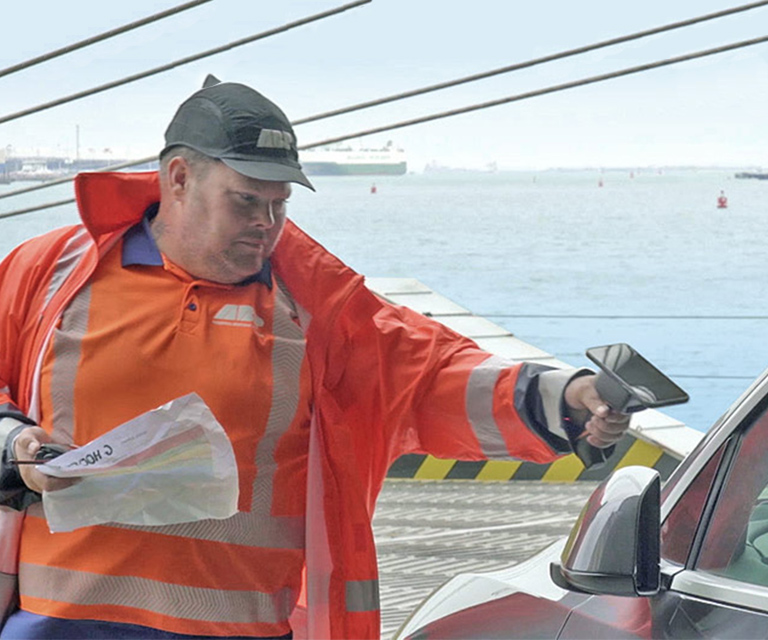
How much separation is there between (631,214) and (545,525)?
43490 mm

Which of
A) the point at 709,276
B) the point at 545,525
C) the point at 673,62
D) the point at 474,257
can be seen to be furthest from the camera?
the point at 474,257

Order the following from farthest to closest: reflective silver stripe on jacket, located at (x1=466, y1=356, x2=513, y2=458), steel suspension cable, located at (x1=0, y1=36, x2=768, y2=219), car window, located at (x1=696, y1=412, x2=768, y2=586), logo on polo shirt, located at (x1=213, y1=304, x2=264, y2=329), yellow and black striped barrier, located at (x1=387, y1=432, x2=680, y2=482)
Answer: yellow and black striped barrier, located at (x1=387, y1=432, x2=680, y2=482) → steel suspension cable, located at (x1=0, y1=36, x2=768, y2=219) → reflective silver stripe on jacket, located at (x1=466, y1=356, x2=513, y2=458) → logo on polo shirt, located at (x1=213, y1=304, x2=264, y2=329) → car window, located at (x1=696, y1=412, x2=768, y2=586)

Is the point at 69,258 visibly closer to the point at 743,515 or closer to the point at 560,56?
the point at 743,515

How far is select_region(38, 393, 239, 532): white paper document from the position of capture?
2.55 metres

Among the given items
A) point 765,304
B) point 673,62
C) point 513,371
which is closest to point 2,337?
point 513,371

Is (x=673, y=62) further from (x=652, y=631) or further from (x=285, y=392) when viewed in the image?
(x=652, y=631)

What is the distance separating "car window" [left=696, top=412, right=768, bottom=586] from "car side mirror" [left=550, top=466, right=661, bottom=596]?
136 mm

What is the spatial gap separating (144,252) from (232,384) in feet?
1.01

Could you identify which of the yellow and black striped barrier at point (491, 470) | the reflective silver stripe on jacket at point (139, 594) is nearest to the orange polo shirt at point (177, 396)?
the reflective silver stripe on jacket at point (139, 594)

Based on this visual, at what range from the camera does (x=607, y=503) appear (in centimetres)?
221

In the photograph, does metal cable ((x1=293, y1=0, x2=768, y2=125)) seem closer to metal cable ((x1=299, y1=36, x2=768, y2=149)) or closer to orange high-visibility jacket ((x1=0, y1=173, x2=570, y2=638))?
metal cable ((x1=299, y1=36, x2=768, y2=149))

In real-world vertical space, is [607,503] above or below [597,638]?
above

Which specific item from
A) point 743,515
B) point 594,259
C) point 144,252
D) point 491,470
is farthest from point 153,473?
point 594,259

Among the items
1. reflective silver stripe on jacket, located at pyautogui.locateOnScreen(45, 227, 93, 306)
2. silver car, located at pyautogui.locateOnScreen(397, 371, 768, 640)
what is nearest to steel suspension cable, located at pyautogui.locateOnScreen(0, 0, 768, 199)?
reflective silver stripe on jacket, located at pyautogui.locateOnScreen(45, 227, 93, 306)
